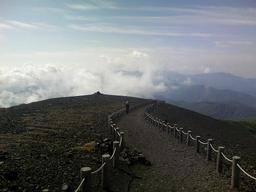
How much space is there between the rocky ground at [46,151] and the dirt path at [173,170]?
319 cm

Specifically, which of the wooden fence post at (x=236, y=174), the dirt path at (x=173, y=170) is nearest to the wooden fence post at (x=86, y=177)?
the dirt path at (x=173, y=170)

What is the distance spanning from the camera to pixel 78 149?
24281 millimetres

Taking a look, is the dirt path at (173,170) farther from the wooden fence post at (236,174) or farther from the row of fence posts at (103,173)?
the row of fence posts at (103,173)

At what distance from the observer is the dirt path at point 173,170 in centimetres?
1652

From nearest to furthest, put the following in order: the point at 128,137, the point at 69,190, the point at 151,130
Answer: the point at 69,190
the point at 128,137
the point at 151,130

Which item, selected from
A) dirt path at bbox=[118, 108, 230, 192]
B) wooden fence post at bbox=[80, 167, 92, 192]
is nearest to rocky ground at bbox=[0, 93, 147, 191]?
wooden fence post at bbox=[80, 167, 92, 192]

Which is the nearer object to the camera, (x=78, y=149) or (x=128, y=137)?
(x=78, y=149)

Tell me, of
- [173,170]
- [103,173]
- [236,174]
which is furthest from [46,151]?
[236,174]

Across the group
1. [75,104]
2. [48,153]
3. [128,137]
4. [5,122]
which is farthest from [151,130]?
[75,104]

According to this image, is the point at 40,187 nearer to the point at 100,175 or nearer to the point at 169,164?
the point at 100,175

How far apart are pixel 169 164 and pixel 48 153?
27.0 feet

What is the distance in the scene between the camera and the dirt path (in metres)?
16.5

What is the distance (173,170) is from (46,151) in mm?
9429

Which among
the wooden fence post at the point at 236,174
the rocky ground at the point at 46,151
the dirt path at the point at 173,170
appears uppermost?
the wooden fence post at the point at 236,174
